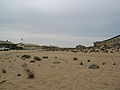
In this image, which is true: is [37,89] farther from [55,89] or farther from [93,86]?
[93,86]

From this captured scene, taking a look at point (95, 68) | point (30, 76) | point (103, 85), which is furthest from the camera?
point (95, 68)

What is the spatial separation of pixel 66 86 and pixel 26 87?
240 centimetres

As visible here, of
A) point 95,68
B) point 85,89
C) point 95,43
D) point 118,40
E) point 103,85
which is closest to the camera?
point 85,89

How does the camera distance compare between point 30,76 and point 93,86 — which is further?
point 30,76

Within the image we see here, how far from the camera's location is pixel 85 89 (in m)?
8.09

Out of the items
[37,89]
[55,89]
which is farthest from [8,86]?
[55,89]

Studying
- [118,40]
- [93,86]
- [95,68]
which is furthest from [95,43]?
[93,86]

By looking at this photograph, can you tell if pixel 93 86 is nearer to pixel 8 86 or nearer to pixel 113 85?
pixel 113 85

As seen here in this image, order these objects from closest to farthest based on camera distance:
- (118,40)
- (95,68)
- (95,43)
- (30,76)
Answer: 1. (30,76)
2. (95,68)
3. (118,40)
4. (95,43)

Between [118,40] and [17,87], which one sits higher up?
[118,40]

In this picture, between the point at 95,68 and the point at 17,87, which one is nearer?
the point at 17,87

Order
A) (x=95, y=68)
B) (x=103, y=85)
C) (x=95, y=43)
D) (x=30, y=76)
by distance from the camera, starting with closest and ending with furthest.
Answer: (x=103, y=85) < (x=30, y=76) < (x=95, y=68) < (x=95, y=43)

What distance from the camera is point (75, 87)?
8.58 metres

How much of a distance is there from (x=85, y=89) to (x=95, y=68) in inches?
278
